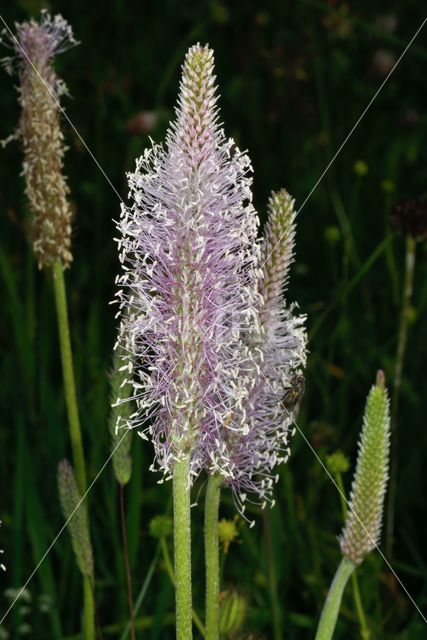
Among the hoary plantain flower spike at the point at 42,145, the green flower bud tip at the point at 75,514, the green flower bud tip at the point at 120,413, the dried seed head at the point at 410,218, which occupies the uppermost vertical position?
the dried seed head at the point at 410,218

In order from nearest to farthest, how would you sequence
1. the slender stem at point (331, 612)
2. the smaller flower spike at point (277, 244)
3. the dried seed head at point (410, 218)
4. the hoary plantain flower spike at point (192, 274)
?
the hoary plantain flower spike at point (192, 274) → the smaller flower spike at point (277, 244) → the slender stem at point (331, 612) → the dried seed head at point (410, 218)

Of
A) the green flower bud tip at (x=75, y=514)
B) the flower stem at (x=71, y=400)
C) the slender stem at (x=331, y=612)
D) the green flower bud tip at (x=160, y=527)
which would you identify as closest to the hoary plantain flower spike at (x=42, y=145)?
the flower stem at (x=71, y=400)

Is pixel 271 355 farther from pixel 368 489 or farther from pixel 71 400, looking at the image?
pixel 71 400

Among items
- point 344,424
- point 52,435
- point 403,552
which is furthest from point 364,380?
point 52,435

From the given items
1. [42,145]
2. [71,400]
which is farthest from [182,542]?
[42,145]

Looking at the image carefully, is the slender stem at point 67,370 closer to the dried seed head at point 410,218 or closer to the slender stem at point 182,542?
the slender stem at point 182,542

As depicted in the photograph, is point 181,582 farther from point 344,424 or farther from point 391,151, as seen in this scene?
point 391,151
